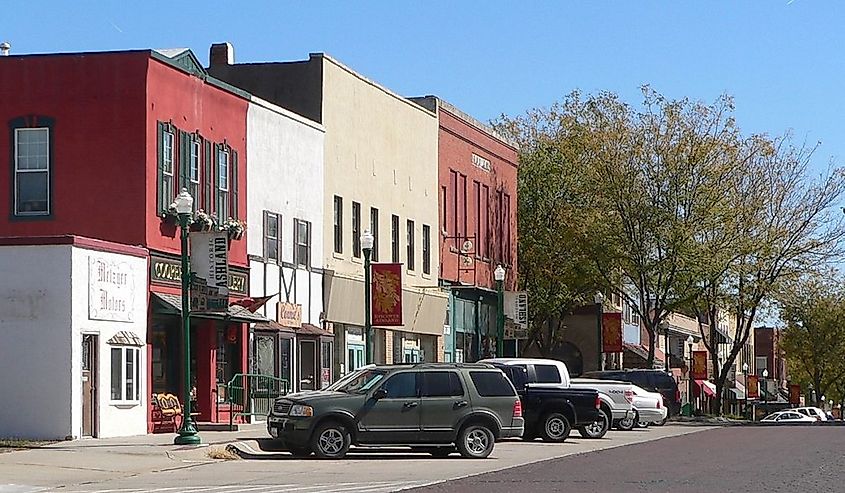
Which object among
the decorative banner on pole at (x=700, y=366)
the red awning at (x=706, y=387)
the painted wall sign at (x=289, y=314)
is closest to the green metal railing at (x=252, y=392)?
the painted wall sign at (x=289, y=314)

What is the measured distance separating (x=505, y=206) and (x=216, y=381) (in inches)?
931

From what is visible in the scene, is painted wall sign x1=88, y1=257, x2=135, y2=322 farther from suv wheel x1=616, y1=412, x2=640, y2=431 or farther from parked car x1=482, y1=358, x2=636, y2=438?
suv wheel x1=616, y1=412, x2=640, y2=431

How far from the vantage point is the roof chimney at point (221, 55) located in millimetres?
41000

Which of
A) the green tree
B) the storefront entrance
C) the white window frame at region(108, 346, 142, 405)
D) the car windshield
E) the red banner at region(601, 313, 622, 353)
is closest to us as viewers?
the car windshield

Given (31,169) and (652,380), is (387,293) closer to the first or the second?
(31,169)

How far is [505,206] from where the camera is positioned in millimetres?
54219

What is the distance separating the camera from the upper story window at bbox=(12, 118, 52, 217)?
96.5ft

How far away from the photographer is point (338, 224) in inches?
1549

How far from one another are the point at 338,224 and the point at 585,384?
26.7 feet

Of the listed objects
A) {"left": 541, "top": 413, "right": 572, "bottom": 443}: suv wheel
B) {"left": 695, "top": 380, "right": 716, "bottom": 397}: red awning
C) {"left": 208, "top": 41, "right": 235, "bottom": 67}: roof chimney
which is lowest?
{"left": 695, "top": 380, "right": 716, "bottom": 397}: red awning

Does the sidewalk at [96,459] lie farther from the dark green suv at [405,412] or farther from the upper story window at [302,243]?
the upper story window at [302,243]

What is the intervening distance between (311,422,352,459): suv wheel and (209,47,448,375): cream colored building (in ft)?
40.0

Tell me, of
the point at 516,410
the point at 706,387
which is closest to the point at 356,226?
the point at 516,410

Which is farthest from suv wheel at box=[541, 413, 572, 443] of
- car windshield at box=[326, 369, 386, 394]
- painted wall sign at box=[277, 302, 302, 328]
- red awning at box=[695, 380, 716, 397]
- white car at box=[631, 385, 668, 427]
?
red awning at box=[695, 380, 716, 397]
